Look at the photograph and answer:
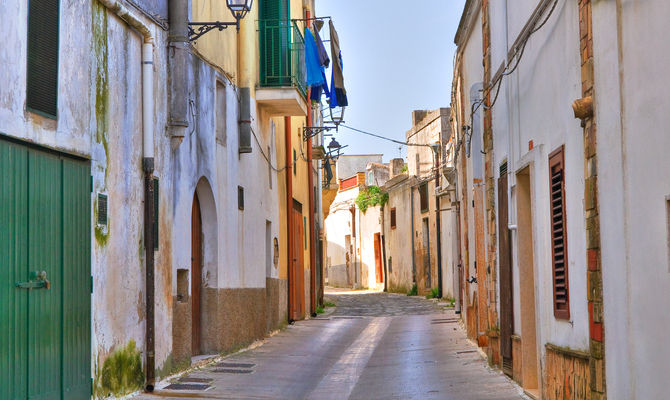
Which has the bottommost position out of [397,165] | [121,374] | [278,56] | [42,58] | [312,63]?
[121,374]

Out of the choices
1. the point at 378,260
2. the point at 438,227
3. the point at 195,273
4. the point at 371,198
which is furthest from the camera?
the point at 378,260

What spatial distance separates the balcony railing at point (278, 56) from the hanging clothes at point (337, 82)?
4.30m

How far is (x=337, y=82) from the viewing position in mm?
22625

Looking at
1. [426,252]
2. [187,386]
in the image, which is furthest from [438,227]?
[187,386]

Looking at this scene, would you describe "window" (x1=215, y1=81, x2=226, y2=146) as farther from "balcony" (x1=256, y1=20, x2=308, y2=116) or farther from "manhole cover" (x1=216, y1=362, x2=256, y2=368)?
"manhole cover" (x1=216, y1=362, x2=256, y2=368)

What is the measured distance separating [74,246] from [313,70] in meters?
11.8

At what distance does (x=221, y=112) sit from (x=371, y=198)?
30820mm

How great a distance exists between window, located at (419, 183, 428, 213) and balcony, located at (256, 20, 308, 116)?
17462 millimetres

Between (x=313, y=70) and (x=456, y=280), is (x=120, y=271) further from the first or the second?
(x=456, y=280)

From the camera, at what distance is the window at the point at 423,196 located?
3450 cm

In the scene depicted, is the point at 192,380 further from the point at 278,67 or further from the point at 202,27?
the point at 278,67

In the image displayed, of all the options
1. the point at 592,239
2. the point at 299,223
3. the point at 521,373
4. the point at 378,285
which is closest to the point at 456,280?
the point at 299,223

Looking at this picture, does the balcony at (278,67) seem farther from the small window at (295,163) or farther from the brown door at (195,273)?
the small window at (295,163)

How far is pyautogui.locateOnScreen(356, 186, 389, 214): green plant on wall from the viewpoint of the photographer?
4325cm
